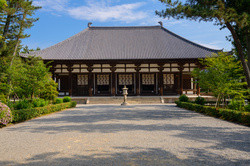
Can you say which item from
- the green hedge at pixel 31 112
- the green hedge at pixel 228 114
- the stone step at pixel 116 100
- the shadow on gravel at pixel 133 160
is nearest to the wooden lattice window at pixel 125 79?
the stone step at pixel 116 100

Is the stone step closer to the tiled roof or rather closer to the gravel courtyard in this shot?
the tiled roof

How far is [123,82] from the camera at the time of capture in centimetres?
1962

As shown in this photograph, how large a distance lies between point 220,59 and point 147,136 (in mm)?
6896

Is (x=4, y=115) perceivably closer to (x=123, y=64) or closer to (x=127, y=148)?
(x=127, y=148)

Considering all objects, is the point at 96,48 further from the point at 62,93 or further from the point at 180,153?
the point at 180,153

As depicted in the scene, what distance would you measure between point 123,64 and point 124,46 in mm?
2346

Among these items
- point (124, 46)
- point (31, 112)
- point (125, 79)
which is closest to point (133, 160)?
point (31, 112)

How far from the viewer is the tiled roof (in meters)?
17.9

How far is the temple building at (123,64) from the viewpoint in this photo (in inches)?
706

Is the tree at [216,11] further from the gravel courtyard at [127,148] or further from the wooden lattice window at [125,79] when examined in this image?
the wooden lattice window at [125,79]

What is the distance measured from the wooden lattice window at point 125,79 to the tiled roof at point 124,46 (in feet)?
8.34

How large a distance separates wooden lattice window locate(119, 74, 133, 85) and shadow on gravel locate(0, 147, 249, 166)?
1588 centimetres

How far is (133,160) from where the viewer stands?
3379mm

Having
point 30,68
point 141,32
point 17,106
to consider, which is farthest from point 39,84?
point 141,32
